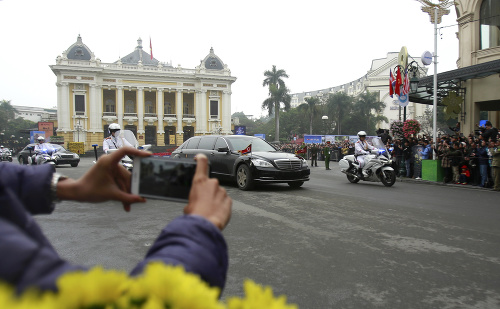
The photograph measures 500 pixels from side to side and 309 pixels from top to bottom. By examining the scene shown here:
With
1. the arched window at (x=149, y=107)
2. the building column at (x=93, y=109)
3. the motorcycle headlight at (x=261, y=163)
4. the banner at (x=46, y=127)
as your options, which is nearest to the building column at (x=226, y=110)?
the arched window at (x=149, y=107)

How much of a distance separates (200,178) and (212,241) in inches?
9.5

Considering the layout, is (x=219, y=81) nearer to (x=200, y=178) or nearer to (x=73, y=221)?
(x=73, y=221)

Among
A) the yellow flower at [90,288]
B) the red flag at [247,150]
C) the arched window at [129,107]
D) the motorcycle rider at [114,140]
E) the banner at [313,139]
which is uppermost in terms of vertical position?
the arched window at [129,107]

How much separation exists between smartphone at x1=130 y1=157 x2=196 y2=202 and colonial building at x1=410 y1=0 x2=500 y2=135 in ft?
59.9

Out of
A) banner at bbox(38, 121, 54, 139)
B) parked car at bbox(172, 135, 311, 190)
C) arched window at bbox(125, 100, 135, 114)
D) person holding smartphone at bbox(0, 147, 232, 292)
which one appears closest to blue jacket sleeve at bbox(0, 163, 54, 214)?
person holding smartphone at bbox(0, 147, 232, 292)

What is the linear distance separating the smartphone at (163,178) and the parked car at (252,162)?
28.7 ft

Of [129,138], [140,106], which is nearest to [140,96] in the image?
[140,106]

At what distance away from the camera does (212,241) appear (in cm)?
108

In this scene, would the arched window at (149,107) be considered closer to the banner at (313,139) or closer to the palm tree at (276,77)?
the palm tree at (276,77)

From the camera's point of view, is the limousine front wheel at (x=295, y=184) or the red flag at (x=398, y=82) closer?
the limousine front wheel at (x=295, y=184)

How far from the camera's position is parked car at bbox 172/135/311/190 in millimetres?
10180

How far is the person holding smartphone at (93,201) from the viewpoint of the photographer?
0.77 m

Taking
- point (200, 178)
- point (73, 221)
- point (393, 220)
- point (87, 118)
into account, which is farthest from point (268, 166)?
point (87, 118)

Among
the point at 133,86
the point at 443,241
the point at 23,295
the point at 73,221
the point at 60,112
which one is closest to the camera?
the point at 23,295
